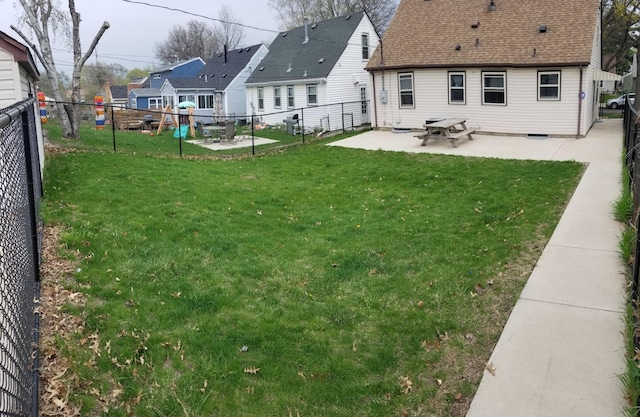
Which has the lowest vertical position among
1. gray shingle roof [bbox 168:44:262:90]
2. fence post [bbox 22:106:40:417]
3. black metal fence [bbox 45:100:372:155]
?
fence post [bbox 22:106:40:417]

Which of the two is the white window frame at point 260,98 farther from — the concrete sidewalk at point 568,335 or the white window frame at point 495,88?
the concrete sidewalk at point 568,335

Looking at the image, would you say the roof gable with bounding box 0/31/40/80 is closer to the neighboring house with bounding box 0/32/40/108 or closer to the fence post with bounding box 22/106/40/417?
the neighboring house with bounding box 0/32/40/108

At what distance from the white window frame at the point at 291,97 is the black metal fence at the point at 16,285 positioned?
961 inches

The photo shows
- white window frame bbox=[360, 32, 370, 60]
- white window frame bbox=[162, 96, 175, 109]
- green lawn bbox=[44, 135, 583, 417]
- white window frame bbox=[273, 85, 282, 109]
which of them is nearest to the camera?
green lawn bbox=[44, 135, 583, 417]

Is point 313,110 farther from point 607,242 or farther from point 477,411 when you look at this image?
point 477,411

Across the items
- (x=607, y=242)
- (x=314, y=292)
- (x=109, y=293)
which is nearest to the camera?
(x=109, y=293)

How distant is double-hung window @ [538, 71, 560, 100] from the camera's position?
1792 cm

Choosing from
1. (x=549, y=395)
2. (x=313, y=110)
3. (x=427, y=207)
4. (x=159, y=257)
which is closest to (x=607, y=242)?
(x=427, y=207)

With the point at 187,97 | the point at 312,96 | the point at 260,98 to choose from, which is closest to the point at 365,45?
the point at 312,96

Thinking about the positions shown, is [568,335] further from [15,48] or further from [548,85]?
[548,85]

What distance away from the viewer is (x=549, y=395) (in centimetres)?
360

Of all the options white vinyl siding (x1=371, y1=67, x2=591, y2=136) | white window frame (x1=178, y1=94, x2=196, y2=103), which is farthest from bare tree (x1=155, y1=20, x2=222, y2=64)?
white vinyl siding (x1=371, y1=67, x2=591, y2=136)

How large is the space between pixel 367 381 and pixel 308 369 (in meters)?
0.45

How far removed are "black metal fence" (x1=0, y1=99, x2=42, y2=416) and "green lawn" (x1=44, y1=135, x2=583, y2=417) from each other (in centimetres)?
38
